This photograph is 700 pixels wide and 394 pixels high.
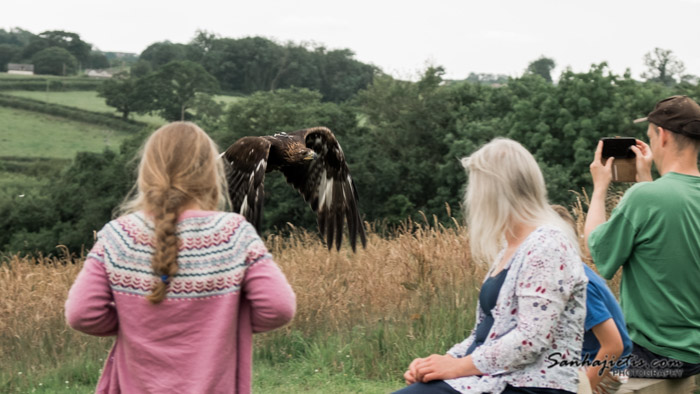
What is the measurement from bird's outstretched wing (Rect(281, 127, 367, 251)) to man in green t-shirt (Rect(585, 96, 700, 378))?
460 centimetres

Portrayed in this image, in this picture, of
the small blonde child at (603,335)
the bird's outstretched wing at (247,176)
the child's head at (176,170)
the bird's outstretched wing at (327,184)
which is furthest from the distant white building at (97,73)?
the child's head at (176,170)

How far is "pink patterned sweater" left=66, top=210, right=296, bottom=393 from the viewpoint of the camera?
2320 mm

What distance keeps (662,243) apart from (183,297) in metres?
2.30

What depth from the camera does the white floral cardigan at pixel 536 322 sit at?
8.59 feet

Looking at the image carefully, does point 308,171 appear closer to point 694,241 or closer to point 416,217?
point 694,241

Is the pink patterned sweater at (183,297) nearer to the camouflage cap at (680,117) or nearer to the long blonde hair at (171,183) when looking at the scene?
the long blonde hair at (171,183)

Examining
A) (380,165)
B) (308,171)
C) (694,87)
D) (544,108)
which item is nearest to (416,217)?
(380,165)

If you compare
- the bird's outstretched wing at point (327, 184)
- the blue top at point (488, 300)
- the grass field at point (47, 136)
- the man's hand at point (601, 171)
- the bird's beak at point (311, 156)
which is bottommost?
the grass field at point (47, 136)

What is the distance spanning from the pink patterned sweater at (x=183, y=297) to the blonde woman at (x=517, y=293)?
0.76 meters

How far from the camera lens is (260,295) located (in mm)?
2330

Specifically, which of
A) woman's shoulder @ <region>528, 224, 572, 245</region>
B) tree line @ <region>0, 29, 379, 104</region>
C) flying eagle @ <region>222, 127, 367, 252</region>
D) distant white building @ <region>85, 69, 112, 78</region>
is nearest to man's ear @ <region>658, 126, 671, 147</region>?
woman's shoulder @ <region>528, 224, 572, 245</region>

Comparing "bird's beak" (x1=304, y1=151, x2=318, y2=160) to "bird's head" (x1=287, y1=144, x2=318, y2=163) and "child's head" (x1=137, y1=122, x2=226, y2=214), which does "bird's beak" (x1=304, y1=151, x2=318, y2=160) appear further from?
"child's head" (x1=137, y1=122, x2=226, y2=214)

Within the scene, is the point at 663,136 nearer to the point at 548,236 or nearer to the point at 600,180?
the point at 600,180

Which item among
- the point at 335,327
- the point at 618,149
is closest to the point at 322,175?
the point at 335,327
